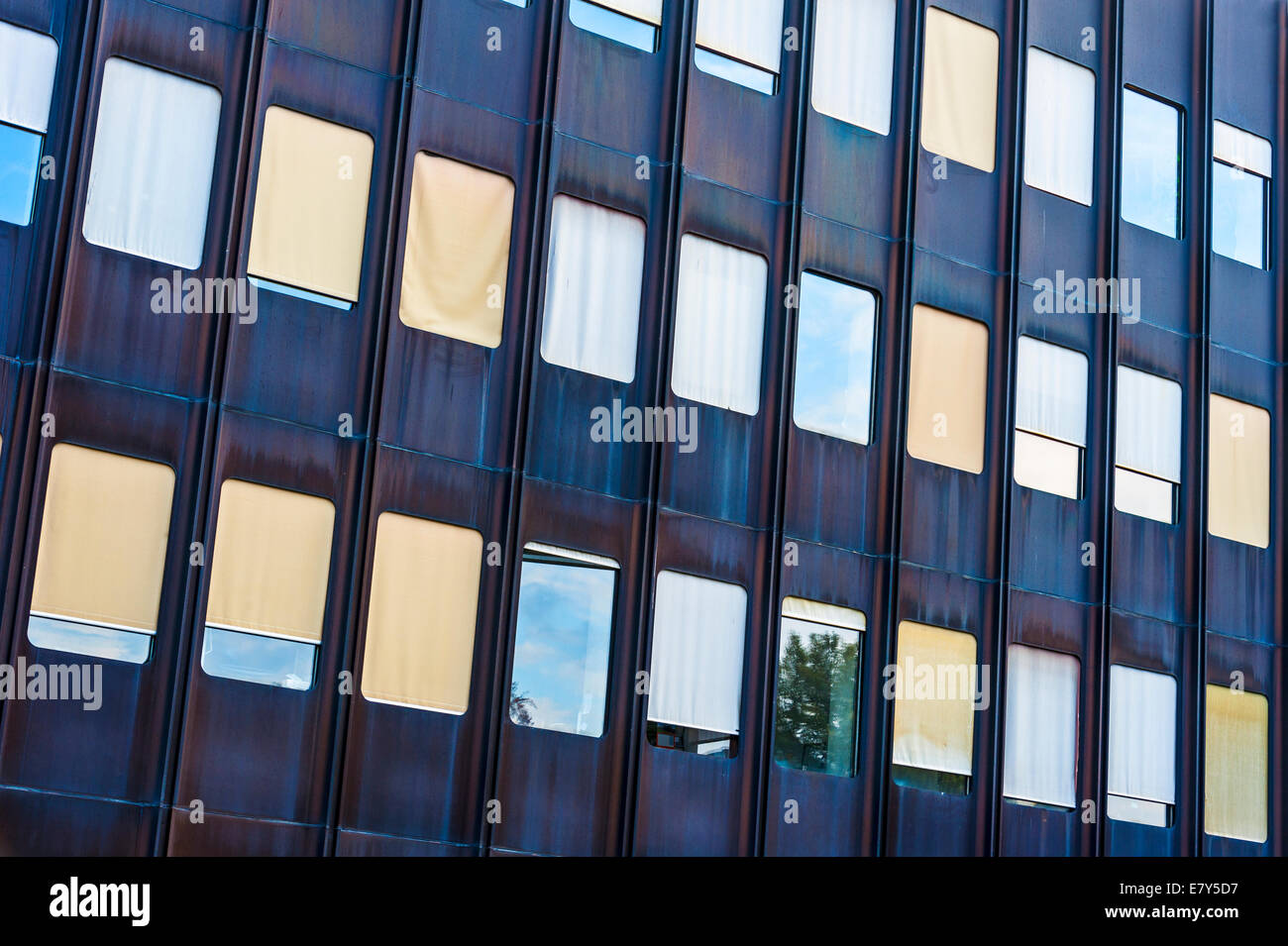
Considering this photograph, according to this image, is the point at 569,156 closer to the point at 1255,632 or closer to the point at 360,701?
the point at 360,701

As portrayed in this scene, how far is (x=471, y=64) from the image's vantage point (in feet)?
72.6

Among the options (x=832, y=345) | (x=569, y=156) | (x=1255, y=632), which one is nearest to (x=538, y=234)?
(x=569, y=156)

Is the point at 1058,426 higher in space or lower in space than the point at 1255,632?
higher

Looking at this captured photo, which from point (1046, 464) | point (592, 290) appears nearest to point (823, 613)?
point (1046, 464)

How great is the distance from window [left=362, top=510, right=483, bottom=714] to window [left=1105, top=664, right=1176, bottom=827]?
32.9ft

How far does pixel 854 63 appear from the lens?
83.0 ft

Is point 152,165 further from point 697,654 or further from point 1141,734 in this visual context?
point 1141,734

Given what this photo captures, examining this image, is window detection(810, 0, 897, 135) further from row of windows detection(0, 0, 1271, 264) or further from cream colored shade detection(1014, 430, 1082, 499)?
cream colored shade detection(1014, 430, 1082, 499)

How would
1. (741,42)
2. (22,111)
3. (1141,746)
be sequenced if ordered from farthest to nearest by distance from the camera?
(1141,746)
(741,42)
(22,111)

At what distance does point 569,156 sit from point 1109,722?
11.1m

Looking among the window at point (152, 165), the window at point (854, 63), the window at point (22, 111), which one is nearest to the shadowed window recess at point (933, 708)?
the window at point (854, 63)

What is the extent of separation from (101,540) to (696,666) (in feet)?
24.0

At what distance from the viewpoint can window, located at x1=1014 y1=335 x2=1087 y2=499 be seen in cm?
2570

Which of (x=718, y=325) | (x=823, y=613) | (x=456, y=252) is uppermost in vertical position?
(x=456, y=252)
